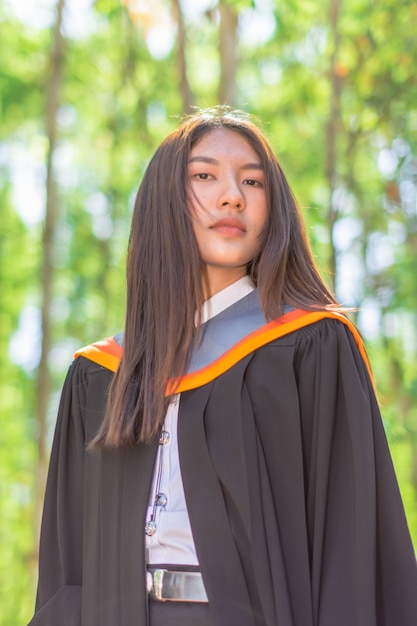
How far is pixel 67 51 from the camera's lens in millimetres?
11070

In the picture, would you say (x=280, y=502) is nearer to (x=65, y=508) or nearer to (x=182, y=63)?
(x=65, y=508)

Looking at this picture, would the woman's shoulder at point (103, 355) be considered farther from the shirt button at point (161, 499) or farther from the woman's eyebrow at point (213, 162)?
the woman's eyebrow at point (213, 162)

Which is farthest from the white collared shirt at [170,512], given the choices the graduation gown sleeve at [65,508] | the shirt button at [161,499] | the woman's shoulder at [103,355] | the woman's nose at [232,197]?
the woman's nose at [232,197]

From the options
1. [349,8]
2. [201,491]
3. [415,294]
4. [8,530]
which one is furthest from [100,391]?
[8,530]

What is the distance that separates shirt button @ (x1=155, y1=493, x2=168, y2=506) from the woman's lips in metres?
0.76

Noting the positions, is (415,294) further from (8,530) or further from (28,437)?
(8,530)

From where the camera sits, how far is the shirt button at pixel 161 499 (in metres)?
2.54

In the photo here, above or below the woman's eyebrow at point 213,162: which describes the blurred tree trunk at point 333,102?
above

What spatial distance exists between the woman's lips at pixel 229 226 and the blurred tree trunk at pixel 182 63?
4026 millimetres

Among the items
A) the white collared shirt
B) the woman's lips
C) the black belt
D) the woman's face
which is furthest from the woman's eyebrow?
the black belt

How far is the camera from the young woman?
2.40 m

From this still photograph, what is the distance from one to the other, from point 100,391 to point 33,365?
34.7ft

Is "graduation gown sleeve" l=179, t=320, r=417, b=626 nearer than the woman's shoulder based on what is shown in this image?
Yes

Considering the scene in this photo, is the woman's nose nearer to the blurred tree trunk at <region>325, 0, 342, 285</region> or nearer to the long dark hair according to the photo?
the long dark hair
